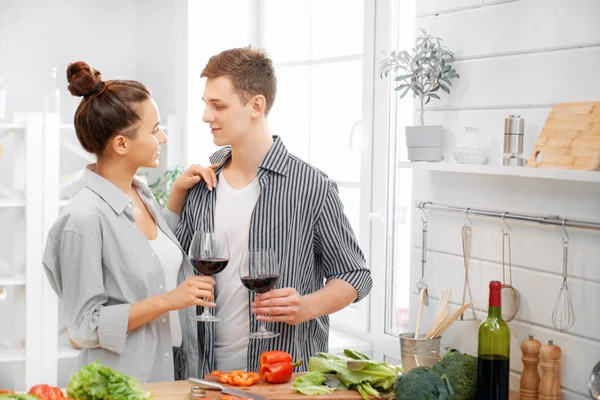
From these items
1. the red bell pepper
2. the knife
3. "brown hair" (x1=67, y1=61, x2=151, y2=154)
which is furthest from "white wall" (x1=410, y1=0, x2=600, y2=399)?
"brown hair" (x1=67, y1=61, x2=151, y2=154)

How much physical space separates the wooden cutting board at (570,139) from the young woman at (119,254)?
1025mm

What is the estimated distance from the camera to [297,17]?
4.40m

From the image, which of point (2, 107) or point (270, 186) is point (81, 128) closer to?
point (270, 186)

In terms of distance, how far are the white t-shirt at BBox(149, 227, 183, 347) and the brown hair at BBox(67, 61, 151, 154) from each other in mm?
325

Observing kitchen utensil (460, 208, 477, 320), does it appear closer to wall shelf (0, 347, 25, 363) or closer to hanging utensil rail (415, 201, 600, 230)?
hanging utensil rail (415, 201, 600, 230)

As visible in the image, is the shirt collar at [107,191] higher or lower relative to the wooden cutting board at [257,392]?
higher

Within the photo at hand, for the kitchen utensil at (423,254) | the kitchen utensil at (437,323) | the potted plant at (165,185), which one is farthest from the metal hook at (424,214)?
the potted plant at (165,185)

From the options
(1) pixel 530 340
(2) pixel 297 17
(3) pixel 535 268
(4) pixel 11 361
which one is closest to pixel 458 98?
(3) pixel 535 268

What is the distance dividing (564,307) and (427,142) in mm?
756

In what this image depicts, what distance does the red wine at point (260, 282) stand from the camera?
2.15 metres

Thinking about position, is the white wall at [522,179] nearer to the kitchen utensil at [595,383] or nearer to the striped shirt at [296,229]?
the kitchen utensil at [595,383]

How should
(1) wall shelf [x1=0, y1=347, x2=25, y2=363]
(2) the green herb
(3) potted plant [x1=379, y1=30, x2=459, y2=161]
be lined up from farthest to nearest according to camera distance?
1. (1) wall shelf [x1=0, y1=347, x2=25, y2=363]
2. (3) potted plant [x1=379, y1=30, x2=459, y2=161]
3. (2) the green herb

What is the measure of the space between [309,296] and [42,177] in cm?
255

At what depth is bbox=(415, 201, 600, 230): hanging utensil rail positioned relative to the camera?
90.1 inches
